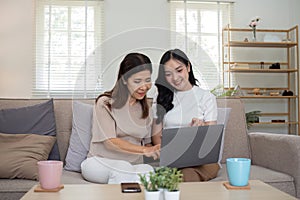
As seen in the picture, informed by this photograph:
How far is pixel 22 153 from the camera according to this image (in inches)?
68.4

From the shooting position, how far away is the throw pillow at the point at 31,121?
188cm

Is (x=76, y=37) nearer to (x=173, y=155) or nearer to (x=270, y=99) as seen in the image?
(x=270, y=99)

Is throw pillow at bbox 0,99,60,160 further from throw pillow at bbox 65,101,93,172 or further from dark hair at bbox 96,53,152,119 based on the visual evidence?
dark hair at bbox 96,53,152,119

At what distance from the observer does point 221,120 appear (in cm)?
196

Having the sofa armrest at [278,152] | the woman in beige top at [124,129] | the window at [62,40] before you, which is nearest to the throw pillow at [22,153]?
the woman in beige top at [124,129]

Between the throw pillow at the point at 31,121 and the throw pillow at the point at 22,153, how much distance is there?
0.05 meters

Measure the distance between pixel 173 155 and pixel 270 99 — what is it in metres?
3.59

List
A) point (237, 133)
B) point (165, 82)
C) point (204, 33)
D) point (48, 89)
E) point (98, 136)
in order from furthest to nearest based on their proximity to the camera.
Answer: point (204, 33) → point (48, 89) → point (237, 133) → point (98, 136) → point (165, 82)

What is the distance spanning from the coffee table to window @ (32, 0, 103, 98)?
3.23m

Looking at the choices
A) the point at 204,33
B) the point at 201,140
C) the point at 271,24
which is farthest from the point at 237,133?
the point at 271,24

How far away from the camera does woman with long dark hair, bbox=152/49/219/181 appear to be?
1.54 meters

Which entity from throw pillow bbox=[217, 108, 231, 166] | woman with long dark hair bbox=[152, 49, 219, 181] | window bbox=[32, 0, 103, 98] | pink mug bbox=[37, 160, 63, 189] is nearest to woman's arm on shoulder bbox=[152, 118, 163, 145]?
woman with long dark hair bbox=[152, 49, 219, 181]

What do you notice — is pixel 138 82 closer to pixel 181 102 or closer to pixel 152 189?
pixel 181 102

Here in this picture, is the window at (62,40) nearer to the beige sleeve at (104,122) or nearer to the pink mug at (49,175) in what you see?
the beige sleeve at (104,122)
